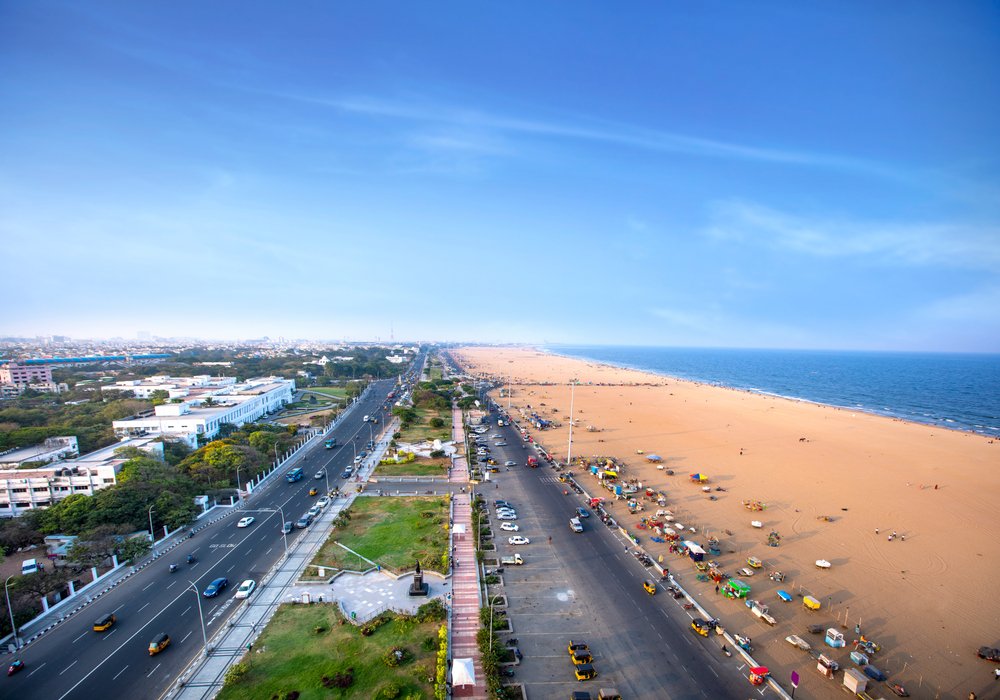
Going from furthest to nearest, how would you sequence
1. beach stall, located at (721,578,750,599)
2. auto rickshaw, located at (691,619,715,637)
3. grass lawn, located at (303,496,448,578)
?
grass lawn, located at (303,496,448,578), beach stall, located at (721,578,750,599), auto rickshaw, located at (691,619,715,637)

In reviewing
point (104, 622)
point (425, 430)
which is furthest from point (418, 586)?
point (425, 430)

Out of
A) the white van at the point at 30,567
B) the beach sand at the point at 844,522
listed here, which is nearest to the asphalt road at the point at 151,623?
the white van at the point at 30,567

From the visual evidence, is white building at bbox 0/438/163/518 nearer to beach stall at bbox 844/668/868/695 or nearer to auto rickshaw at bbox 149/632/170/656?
auto rickshaw at bbox 149/632/170/656

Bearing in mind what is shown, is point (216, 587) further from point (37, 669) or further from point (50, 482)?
point (50, 482)

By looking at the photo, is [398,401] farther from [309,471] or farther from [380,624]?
[380,624]

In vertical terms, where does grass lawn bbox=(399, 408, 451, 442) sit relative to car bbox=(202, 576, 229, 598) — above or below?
above

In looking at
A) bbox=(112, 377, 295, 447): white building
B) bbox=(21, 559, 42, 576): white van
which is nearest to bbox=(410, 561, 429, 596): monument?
bbox=(21, 559, 42, 576): white van
